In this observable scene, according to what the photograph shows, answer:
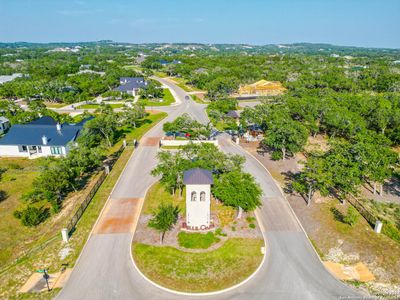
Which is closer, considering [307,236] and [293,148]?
[307,236]

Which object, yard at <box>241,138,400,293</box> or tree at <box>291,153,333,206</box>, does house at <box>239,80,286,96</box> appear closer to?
tree at <box>291,153,333,206</box>

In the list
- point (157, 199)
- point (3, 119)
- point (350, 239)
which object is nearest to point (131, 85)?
point (3, 119)

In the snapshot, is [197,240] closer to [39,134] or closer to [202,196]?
[202,196]

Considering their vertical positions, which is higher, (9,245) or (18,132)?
(18,132)

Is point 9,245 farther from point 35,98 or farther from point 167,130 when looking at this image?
point 35,98

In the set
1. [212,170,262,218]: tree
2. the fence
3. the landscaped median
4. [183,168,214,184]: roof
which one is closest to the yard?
the landscaped median

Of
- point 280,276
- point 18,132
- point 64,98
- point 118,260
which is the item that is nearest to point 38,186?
point 118,260

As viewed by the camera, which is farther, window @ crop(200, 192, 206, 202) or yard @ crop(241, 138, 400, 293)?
window @ crop(200, 192, 206, 202)

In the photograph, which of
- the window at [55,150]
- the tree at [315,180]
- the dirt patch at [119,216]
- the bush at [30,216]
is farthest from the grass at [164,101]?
the tree at [315,180]
